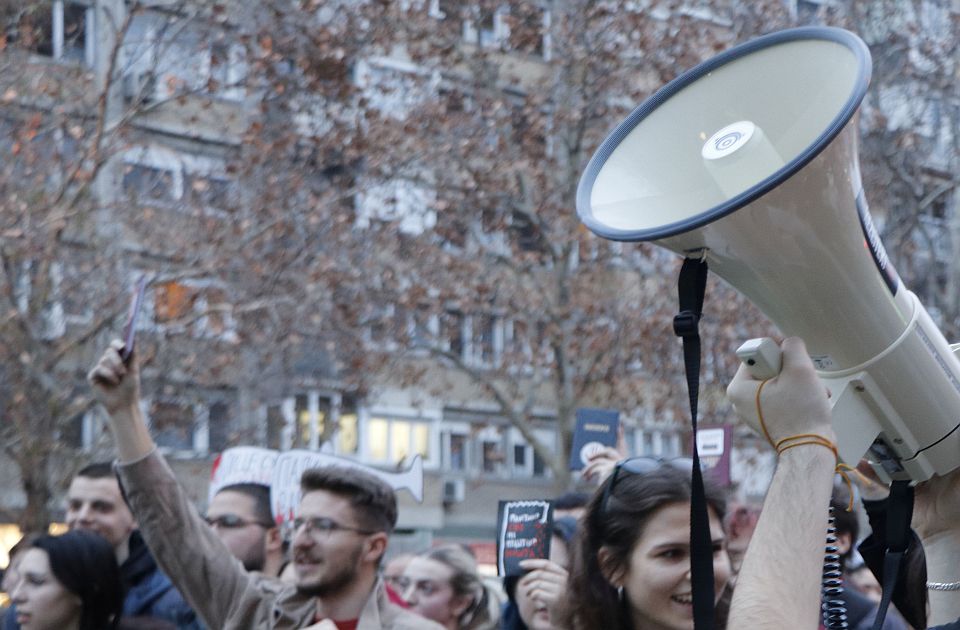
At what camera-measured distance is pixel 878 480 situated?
248 cm

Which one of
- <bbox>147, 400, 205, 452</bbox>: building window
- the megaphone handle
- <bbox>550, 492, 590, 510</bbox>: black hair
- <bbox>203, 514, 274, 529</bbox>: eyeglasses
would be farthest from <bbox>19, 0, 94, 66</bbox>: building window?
the megaphone handle

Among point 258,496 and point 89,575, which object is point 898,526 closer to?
point 89,575

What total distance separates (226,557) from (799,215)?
2.52 metres

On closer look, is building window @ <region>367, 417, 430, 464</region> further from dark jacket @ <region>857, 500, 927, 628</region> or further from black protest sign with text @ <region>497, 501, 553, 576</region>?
dark jacket @ <region>857, 500, 927, 628</region>

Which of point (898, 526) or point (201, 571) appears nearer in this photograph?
point (898, 526)

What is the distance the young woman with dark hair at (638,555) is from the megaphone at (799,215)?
61cm

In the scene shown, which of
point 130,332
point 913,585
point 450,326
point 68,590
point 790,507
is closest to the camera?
point 790,507

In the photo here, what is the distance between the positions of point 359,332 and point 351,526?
11.1 m

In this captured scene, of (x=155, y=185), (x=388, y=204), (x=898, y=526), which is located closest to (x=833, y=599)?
(x=898, y=526)

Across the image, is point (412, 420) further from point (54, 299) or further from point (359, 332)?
point (54, 299)

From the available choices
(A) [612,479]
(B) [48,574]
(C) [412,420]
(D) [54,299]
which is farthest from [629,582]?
(C) [412,420]

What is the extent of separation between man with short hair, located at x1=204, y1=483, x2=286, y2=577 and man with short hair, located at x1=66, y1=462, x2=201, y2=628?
43 cm

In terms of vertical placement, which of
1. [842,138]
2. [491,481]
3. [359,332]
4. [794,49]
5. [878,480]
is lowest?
[491,481]

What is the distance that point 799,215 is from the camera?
2023mm
